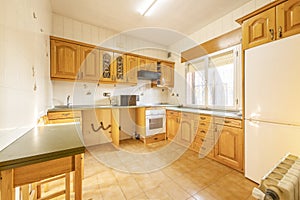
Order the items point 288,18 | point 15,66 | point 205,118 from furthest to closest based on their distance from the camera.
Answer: point 205,118
point 288,18
point 15,66

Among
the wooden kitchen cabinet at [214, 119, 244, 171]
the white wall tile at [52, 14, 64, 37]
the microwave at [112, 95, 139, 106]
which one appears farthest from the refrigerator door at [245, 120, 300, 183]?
the white wall tile at [52, 14, 64, 37]

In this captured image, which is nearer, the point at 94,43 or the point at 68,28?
the point at 68,28

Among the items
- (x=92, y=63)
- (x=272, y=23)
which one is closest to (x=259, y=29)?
(x=272, y=23)

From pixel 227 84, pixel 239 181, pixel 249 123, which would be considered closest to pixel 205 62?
pixel 227 84

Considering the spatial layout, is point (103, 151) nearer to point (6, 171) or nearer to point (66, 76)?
point (66, 76)

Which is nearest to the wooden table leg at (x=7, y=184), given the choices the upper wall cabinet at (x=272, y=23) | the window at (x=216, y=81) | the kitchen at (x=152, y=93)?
the kitchen at (x=152, y=93)

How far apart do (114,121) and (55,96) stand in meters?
1.28

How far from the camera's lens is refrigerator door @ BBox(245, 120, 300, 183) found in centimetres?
138

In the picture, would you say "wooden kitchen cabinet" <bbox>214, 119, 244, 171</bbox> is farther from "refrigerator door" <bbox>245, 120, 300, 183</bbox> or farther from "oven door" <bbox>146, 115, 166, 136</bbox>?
"oven door" <bbox>146, 115, 166, 136</bbox>

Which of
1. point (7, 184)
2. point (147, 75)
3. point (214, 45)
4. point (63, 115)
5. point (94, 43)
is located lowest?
point (7, 184)

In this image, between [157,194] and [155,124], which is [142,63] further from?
[157,194]

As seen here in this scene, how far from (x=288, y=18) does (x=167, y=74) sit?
108 inches

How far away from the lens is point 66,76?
2549 millimetres

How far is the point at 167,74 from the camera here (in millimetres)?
4008
